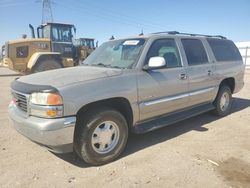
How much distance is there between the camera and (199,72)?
5305 mm

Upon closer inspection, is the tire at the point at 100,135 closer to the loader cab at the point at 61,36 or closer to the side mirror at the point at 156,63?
the side mirror at the point at 156,63

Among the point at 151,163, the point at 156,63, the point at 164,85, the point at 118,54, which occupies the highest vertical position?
the point at 118,54

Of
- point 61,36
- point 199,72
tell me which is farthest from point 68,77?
point 61,36

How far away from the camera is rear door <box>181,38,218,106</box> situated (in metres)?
5.14

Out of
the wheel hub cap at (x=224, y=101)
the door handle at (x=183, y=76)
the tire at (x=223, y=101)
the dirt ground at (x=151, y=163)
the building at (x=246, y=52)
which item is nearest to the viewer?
the dirt ground at (x=151, y=163)

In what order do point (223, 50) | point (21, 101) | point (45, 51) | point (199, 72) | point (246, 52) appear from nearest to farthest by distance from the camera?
1. point (21, 101)
2. point (199, 72)
3. point (223, 50)
4. point (45, 51)
5. point (246, 52)

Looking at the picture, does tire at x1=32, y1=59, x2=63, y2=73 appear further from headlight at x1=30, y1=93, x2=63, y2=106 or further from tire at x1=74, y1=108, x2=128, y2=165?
headlight at x1=30, y1=93, x2=63, y2=106

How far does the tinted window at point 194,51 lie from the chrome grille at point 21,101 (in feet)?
10.6

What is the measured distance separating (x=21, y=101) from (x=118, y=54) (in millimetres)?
1902

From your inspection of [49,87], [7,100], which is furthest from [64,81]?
[7,100]

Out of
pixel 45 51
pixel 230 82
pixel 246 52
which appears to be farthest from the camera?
pixel 246 52

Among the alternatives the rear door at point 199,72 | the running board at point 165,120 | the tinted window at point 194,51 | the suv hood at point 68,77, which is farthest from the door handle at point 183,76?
the suv hood at point 68,77

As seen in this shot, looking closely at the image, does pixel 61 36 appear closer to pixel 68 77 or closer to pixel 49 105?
pixel 68 77

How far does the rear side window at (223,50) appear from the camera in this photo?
605 cm
